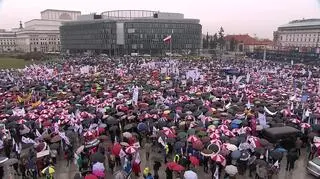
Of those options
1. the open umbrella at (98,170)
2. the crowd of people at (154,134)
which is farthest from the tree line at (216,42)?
the open umbrella at (98,170)

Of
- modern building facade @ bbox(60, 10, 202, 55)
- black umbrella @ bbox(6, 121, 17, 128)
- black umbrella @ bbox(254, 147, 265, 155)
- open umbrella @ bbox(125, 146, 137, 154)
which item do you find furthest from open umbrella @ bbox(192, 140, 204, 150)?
modern building facade @ bbox(60, 10, 202, 55)

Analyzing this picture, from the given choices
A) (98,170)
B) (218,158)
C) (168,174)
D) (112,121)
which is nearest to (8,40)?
(112,121)

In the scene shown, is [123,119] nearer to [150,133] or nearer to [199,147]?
[150,133]

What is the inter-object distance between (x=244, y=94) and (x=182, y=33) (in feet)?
282

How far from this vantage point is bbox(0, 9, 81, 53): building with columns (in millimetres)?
153000

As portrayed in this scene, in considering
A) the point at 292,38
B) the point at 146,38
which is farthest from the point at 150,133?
the point at 292,38

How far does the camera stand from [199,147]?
1250 cm

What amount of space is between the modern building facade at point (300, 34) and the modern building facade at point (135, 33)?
29012mm

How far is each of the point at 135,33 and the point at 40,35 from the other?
73.3 m

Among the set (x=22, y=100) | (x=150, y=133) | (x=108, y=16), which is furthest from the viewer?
(x=108, y=16)

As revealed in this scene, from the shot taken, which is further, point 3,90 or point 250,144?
point 3,90

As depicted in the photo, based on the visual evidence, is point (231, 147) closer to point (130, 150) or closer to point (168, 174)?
point (168, 174)

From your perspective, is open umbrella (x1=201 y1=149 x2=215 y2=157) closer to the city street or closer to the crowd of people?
the crowd of people

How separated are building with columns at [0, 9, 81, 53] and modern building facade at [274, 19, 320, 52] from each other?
9810 centimetres
